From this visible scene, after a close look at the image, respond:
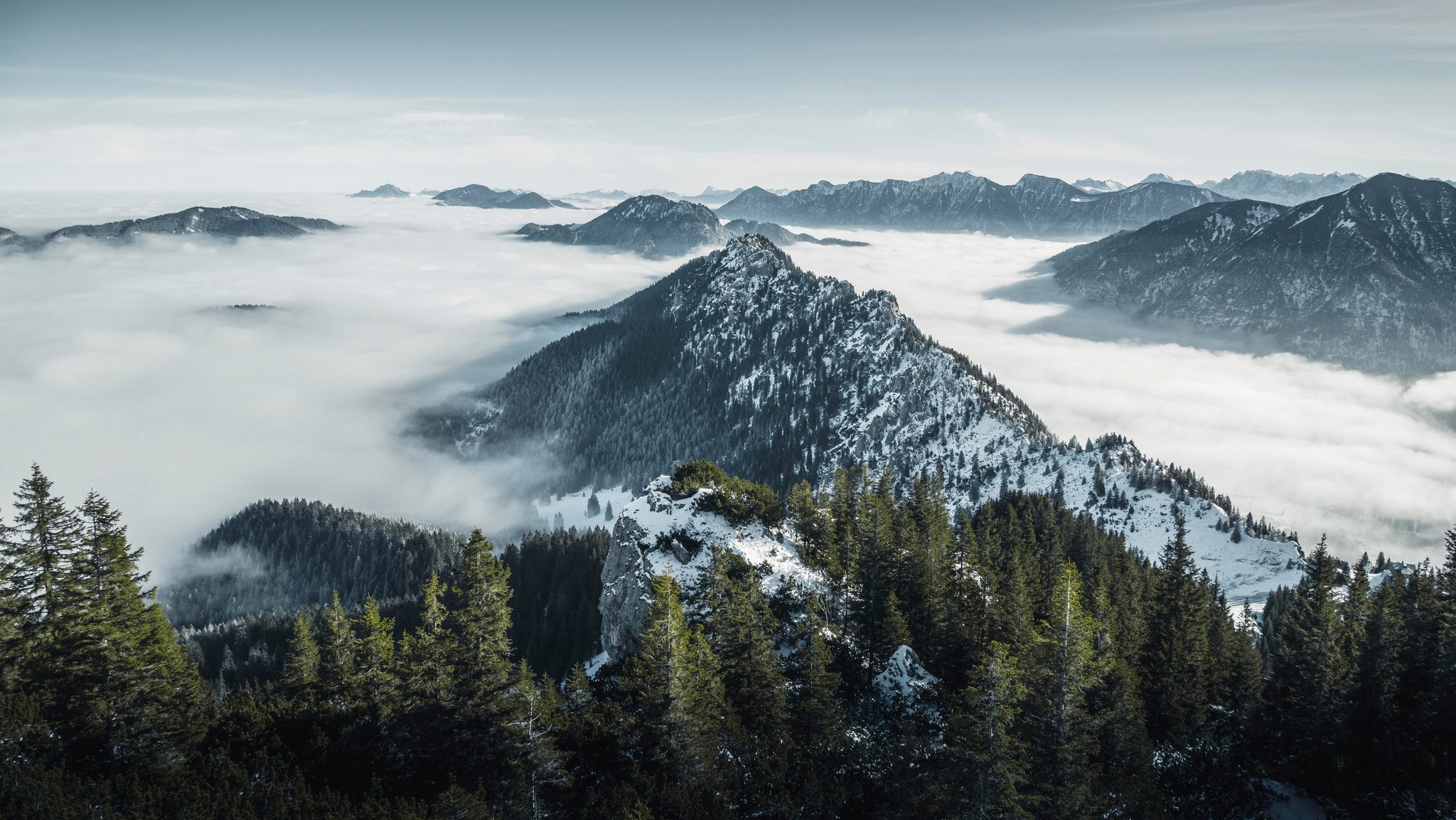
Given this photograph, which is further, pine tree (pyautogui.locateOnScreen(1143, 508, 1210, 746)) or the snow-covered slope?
the snow-covered slope

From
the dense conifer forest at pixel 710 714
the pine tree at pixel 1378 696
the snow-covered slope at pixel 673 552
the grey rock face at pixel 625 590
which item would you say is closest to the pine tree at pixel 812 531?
the snow-covered slope at pixel 673 552

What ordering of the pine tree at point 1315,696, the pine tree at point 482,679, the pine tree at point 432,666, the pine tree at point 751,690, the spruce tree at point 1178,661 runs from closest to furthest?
1. the pine tree at point 482,679
2. the pine tree at point 432,666
3. the pine tree at point 751,690
4. the pine tree at point 1315,696
5. the spruce tree at point 1178,661

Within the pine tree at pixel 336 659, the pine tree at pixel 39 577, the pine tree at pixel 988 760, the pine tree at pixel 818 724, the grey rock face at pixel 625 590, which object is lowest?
the grey rock face at pixel 625 590

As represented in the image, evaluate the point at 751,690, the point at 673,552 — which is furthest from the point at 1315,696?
the point at 673,552

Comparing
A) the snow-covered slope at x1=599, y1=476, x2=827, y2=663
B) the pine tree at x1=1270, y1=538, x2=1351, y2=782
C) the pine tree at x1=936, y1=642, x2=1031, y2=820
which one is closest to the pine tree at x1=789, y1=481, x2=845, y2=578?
the snow-covered slope at x1=599, y1=476, x2=827, y2=663

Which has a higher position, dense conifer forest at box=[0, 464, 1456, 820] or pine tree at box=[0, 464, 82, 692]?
pine tree at box=[0, 464, 82, 692]

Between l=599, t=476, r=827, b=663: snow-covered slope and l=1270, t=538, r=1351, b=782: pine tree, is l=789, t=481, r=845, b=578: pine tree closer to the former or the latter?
l=599, t=476, r=827, b=663: snow-covered slope

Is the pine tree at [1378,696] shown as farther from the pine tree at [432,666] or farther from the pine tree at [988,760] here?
the pine tree at [432,666]
